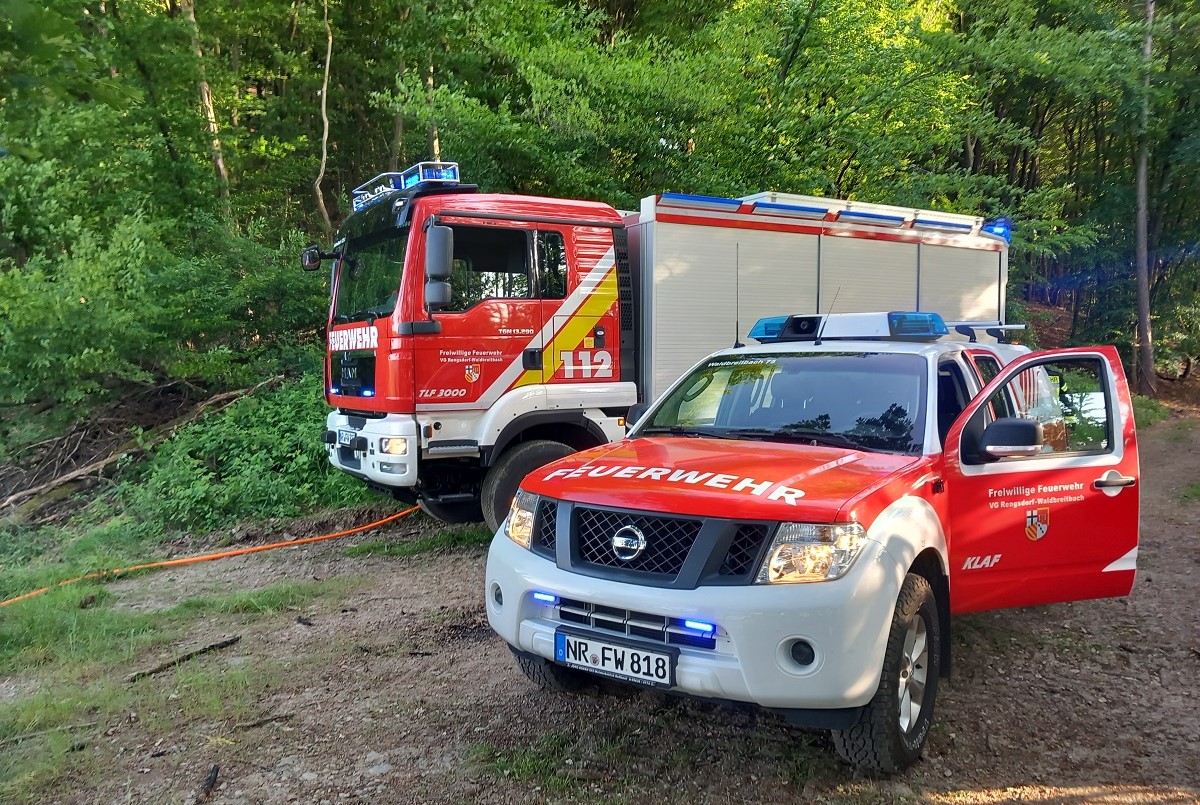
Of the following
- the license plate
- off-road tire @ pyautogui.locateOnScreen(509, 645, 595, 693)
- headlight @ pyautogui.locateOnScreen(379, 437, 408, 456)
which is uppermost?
headlight @ pyautogui.locateOnScreen(379, 437, 408, 456)

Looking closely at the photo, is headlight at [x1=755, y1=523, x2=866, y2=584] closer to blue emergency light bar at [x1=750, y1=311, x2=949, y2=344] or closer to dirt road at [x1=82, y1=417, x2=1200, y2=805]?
dirt road at [x1=82, y1=417, x2=1200, y2=805]

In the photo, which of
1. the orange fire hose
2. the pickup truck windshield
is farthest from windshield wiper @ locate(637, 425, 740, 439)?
the orange fire hose

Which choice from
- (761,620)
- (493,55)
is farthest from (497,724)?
(493,55)

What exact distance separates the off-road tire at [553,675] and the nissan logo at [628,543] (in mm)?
778

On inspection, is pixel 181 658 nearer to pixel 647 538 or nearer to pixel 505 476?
pixel 505 476

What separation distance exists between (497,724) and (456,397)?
3011 millimetres

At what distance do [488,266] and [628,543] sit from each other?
12.2ft

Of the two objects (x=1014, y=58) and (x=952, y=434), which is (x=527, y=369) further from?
(x=1014, y=58)

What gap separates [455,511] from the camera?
6.97 meters

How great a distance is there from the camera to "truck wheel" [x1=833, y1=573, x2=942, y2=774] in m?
3.02

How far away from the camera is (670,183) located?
11.0m

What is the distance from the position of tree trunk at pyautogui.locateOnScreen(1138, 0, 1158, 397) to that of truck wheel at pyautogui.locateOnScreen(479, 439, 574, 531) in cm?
1682

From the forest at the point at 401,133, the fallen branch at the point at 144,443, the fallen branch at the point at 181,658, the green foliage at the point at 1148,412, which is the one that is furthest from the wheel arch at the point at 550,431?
the green foliage at the point at 1148,412

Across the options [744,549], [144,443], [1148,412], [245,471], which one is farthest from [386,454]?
[1148,412]
